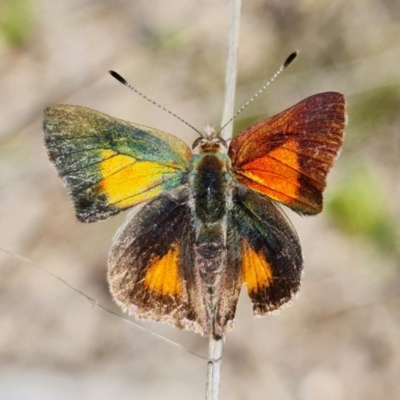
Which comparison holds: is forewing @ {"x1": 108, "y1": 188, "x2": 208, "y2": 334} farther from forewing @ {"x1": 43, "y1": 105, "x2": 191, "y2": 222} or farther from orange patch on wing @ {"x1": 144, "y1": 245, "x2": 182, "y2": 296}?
forewing @ {"x1": 43, "y1": 105, "x2": 191, "y2": 222}

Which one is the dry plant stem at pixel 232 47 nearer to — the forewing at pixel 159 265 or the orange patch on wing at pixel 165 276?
the forewing at pixel 159 265

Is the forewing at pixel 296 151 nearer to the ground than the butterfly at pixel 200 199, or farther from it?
farther from it

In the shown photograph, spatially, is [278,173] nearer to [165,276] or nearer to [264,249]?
[264,249]

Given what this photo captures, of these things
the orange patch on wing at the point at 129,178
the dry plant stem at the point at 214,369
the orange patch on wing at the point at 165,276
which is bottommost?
the dry plant stem at the point at 214,369

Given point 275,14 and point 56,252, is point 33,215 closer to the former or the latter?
point 56,252

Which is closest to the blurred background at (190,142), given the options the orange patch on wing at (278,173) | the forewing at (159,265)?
the forewing at (159,265)
